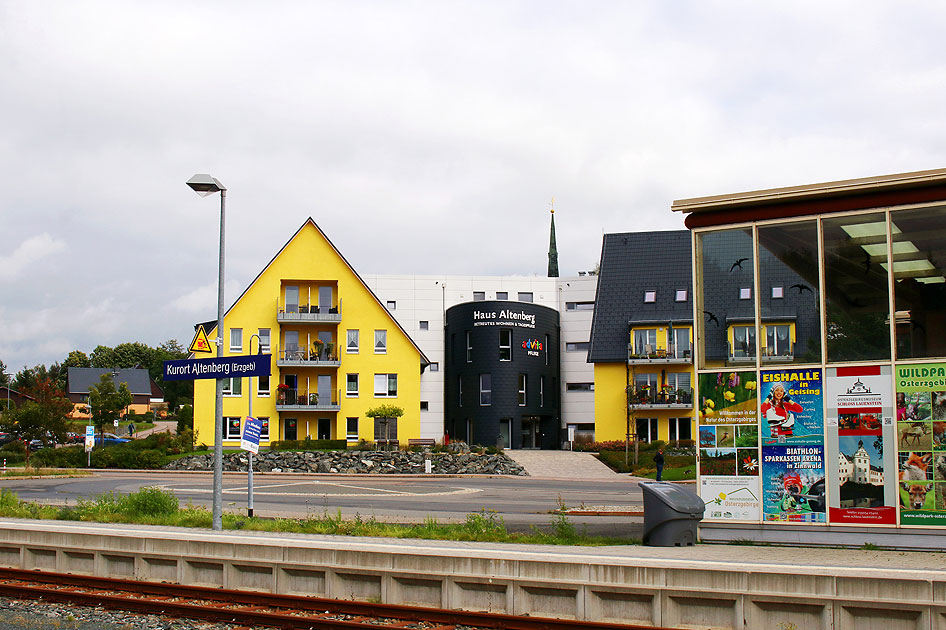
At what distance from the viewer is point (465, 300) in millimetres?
69938

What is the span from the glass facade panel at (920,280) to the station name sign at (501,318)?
44.9 m

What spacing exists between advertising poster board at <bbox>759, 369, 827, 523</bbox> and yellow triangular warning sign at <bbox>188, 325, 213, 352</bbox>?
429 inches

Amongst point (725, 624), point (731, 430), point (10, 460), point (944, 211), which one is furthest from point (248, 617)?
point (10, 460)

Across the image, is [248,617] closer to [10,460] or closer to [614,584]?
[614,584]

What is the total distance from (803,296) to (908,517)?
13.7 feet

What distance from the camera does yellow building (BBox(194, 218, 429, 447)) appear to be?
54.5 metres

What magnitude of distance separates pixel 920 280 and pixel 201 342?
13.6m

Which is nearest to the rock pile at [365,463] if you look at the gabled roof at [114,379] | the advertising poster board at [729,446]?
the advertising poster board at [729,446]

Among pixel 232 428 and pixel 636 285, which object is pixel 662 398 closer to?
pixel 636 285

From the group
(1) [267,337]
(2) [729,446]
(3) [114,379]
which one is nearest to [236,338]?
(1) [267,337]

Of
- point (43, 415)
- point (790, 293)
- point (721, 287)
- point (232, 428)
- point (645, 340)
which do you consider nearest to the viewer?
point (790, 293)

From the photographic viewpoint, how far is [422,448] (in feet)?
162

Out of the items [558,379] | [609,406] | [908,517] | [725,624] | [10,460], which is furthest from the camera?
[558,379]

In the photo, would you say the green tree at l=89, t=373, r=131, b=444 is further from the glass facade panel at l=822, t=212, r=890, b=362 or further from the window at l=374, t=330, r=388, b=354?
the glass facade panel at l=822, t=212, r=890, b=362
